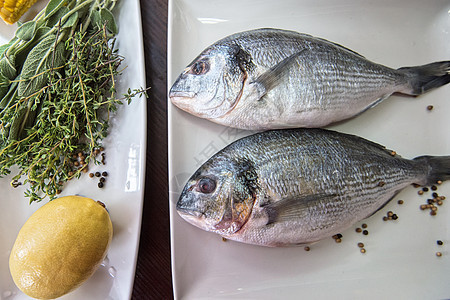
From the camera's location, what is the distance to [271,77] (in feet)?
3.41

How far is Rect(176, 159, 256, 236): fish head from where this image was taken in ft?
3.26

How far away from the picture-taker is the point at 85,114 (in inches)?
43.2

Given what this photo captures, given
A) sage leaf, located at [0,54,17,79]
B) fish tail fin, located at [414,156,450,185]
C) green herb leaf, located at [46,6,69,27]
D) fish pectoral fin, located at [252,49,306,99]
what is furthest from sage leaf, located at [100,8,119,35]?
fish tail fin, located at [414,156,450,185]

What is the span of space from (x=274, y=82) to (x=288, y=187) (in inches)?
14.0

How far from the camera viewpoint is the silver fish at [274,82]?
41.1 inches

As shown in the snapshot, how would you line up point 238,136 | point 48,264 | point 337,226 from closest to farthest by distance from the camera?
point 48,264 < point 337,226 < point 238,136

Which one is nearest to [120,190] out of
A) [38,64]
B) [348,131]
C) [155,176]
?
[155,176]

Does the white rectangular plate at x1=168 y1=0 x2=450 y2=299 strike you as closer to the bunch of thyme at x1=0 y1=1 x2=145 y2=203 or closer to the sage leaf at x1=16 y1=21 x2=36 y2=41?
the bunch of thyme at x1=0 y1=1 x2=145 y2=203

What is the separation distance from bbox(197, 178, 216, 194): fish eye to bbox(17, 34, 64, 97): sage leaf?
2.19 ft

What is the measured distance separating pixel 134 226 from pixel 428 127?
1228 mm

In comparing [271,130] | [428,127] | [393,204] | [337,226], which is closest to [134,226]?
[271,130]

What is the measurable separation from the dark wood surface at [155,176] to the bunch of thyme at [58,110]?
6.3 inches

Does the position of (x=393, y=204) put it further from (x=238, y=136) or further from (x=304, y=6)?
(x=304, y=6)

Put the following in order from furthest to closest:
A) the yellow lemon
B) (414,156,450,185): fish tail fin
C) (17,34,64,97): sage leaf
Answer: (414,156,450,185): fish tail fin < (17,34,64,97): sage leaf < the yellow lemon
